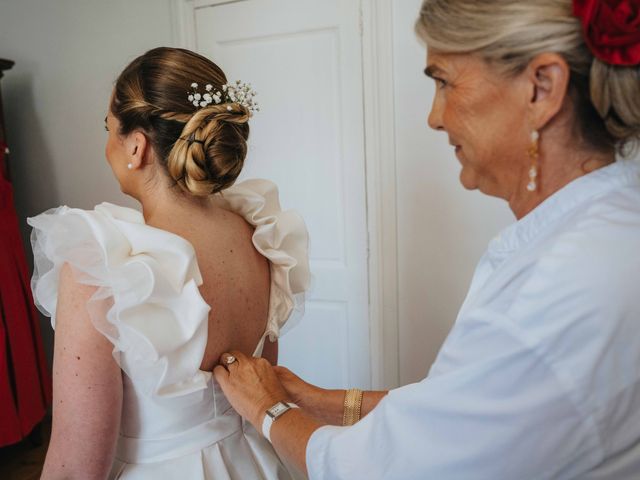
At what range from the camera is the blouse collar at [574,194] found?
2.52 ft

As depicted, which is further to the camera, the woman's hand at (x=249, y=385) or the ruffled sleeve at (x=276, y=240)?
the ruffled sleeve at (x=276, y=240)

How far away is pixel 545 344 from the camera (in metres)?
0.67

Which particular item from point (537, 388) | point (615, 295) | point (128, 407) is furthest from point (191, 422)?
point (615, 295)

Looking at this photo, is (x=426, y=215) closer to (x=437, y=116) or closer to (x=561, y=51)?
(x=437, y=116)

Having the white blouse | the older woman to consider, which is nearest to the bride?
the older woman

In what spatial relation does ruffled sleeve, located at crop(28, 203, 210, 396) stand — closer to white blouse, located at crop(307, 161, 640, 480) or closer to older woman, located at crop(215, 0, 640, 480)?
older woman, located at crop(215, 0, 640, 480)

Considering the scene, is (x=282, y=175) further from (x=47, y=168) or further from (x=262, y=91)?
(x=47, y=168)

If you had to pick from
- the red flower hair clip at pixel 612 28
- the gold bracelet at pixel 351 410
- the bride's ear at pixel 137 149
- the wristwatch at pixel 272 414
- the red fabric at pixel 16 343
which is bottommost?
the red fabric at pixel 16 343

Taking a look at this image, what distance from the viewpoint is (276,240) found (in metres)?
1.35

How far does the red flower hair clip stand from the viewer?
2.30 feet

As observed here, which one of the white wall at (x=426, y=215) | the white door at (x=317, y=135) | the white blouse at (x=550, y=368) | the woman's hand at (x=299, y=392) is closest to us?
the white blouse at (x=550, y=368)

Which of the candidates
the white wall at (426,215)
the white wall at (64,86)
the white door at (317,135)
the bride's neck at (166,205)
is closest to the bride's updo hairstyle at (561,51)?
the bride's neck at (166,205)

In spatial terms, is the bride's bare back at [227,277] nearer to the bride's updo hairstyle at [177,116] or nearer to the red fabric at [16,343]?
the bride's updo hairstyle at [177,116]

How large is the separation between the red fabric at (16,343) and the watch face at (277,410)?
1.92 metres
